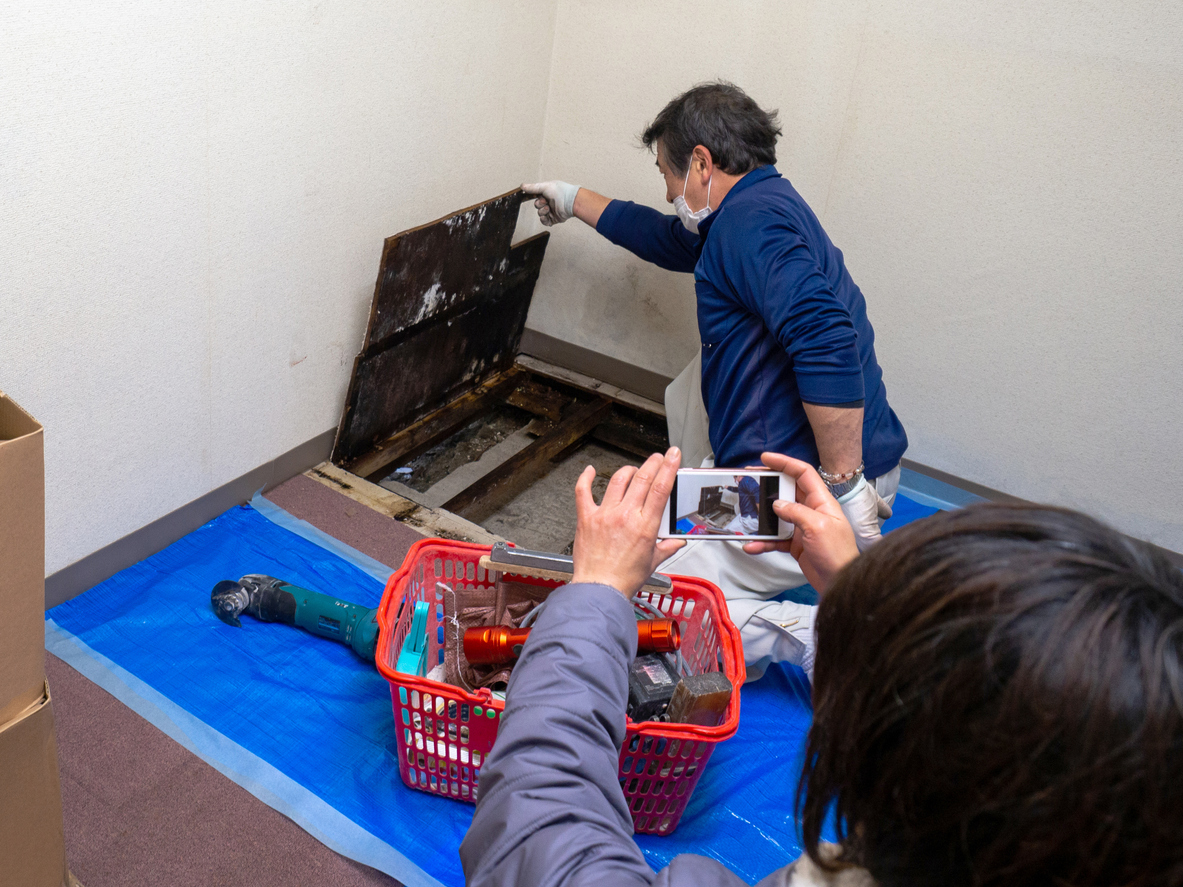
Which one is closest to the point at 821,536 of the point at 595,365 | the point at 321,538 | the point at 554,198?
the point at 321,538

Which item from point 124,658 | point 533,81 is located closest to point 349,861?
point 124,658

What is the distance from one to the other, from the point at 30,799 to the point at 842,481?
4.77ft

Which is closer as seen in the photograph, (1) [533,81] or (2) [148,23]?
(2) [148,23]

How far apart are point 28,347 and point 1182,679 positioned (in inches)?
67.0

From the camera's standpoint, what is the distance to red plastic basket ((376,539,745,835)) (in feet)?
4.28

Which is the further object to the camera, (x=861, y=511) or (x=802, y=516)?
(x=861, y=511)

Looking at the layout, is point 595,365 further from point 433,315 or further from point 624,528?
point 624,528

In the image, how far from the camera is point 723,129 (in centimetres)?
187

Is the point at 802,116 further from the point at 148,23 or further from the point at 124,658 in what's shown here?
the point at 124,658

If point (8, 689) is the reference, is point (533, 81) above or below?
above

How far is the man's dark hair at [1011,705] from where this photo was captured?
0.47m

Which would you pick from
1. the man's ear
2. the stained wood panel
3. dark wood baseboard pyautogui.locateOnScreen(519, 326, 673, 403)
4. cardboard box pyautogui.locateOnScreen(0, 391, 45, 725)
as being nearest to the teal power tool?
the stained wood panel

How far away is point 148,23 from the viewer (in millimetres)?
1491

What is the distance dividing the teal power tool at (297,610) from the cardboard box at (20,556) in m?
0.78
